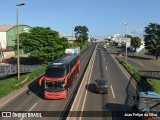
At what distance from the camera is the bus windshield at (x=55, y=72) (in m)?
30.2

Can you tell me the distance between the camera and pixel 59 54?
206 ft

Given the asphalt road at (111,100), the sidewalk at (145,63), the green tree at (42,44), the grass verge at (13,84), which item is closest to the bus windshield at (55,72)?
the asphalt road at (111,100)

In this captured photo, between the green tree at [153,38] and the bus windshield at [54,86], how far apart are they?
67.0 m

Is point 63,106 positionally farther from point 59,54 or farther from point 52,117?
point 59,54

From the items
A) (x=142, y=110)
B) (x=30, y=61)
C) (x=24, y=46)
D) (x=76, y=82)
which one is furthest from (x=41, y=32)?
(x=142, y=110)

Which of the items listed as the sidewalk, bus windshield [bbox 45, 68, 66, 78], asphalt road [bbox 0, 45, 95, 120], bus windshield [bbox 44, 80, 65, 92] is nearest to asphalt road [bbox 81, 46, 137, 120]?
asphalt road [bbox 0, 45, 95, 120]

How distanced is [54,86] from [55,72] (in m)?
1.74

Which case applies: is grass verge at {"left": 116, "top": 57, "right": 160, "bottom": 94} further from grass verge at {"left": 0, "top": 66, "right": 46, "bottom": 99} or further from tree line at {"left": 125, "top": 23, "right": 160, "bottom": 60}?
tree line at {"left": 125, "top": 23, "right": 160, "bottom": 60}

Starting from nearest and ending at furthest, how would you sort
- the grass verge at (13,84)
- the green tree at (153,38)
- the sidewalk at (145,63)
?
the grass verge at (13,84) < the sidewalk at (145,63) < the green tree at (153,38)

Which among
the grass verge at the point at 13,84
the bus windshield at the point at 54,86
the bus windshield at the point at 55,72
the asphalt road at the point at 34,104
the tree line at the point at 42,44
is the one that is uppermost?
the tree line at the point at 42,44

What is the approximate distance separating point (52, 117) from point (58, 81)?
6.25m

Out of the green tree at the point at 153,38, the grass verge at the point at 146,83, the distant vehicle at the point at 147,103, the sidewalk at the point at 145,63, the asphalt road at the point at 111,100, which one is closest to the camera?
the distant vehicle at the point at 147,103

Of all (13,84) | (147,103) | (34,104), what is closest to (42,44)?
(13,84)

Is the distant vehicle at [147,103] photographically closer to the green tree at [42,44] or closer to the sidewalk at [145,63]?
the green tree at [42,44]
